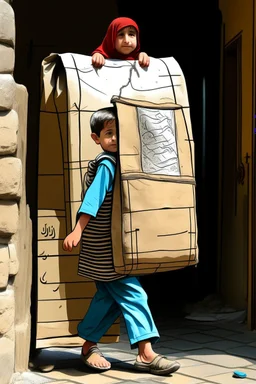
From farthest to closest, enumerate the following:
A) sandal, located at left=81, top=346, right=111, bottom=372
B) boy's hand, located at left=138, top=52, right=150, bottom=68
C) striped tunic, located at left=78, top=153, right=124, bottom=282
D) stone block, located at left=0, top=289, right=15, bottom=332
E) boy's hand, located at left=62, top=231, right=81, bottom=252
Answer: boy's hand, located at left=138, top=52, right=150, bottom=68 → sandal, located at left=81, top=346, right=111, bottom=372 → striped tunic, located at left=78, top=153, right=124, bottom=282 → boy's hand, located at left=62, top=231, right=81, bottom=252 → stone block, located at left=0, top=289, right=15, bottom=332

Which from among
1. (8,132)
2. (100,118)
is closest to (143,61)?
(100,118)

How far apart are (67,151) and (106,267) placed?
2.08 feet

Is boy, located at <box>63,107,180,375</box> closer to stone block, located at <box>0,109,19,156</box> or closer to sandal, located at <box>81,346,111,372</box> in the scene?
sandal, located at <box>81,346,111,372</box>

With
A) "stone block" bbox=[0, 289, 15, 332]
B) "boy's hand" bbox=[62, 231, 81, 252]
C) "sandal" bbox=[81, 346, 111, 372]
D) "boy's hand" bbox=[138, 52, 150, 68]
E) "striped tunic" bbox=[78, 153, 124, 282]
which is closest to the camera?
"stone block" bbox=[0, 289, 15, 332]

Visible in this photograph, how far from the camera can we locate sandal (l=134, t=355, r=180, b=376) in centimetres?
376

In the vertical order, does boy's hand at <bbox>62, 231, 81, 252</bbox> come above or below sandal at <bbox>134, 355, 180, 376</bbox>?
above

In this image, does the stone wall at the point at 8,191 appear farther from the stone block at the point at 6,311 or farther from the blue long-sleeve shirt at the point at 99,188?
the blue long-sleeve shirt at the point at 99,188

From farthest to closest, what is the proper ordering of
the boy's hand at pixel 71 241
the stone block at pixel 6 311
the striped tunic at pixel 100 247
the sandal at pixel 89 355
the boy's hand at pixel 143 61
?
the boy's hand at pixel 143 61
the sandal at pixel 89 355
the striped tunic at pixel 100 247
the boy's hand at pixel 71 241
the stone block at pixel 6 311

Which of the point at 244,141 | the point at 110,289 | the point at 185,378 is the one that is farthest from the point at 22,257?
the point at 244,141

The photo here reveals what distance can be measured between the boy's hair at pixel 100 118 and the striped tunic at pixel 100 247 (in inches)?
9.2

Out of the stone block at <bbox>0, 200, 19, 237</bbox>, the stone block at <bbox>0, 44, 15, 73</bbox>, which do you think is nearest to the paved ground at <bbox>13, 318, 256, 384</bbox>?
the stone block at <bbox>0, 200, 19, 237</bbox>

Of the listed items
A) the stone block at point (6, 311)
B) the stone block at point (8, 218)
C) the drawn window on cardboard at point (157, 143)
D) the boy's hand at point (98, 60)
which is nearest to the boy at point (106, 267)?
the drawn window on cardboard at point (157, 143)

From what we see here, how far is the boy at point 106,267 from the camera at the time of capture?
3754mm

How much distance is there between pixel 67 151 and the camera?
3.83 m
